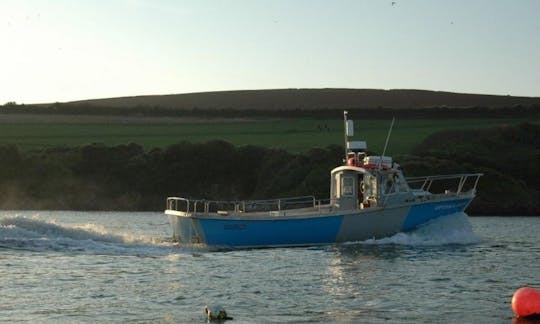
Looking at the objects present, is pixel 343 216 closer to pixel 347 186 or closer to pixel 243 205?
pixel 347 186

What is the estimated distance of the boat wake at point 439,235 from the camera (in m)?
36.6

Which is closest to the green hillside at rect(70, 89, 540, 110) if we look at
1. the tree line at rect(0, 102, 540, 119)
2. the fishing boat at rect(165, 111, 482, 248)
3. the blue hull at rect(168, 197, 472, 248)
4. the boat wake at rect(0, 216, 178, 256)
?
the tree line at rect(0, 102, 540, 119)

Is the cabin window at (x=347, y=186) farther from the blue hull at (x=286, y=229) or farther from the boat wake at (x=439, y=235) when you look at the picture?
the boat wake at (x=439, y=235)

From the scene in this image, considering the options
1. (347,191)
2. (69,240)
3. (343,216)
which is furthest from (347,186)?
(69,240)

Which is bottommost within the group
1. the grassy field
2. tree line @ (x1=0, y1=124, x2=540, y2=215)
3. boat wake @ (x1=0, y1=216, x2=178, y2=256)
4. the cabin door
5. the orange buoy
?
the orange buoy

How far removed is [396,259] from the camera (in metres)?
32.0

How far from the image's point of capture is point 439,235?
37.8 m

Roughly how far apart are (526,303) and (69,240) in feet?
61.3

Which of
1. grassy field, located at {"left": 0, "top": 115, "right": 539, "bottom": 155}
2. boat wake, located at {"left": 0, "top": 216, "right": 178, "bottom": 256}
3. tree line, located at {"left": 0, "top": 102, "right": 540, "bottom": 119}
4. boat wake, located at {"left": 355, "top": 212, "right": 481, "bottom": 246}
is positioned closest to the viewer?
boat wake, located at {"left": 0, "top": 216, "right": 178, "bottom": 256}

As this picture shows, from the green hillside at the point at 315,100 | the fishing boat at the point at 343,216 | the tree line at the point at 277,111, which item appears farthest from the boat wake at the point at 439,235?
the green hillside at the point at 315,100

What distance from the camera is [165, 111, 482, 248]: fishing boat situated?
117 feet

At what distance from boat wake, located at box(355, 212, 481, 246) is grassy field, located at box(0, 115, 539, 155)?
3278 centimetres

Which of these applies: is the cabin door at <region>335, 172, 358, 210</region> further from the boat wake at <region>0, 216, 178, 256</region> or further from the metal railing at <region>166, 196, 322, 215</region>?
the boat wake at <region>0, 216, 178, 256</region>

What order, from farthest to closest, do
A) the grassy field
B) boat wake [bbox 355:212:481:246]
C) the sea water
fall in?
the grassy field < boat wake [bbox 355:212:481:246] < the sea water
